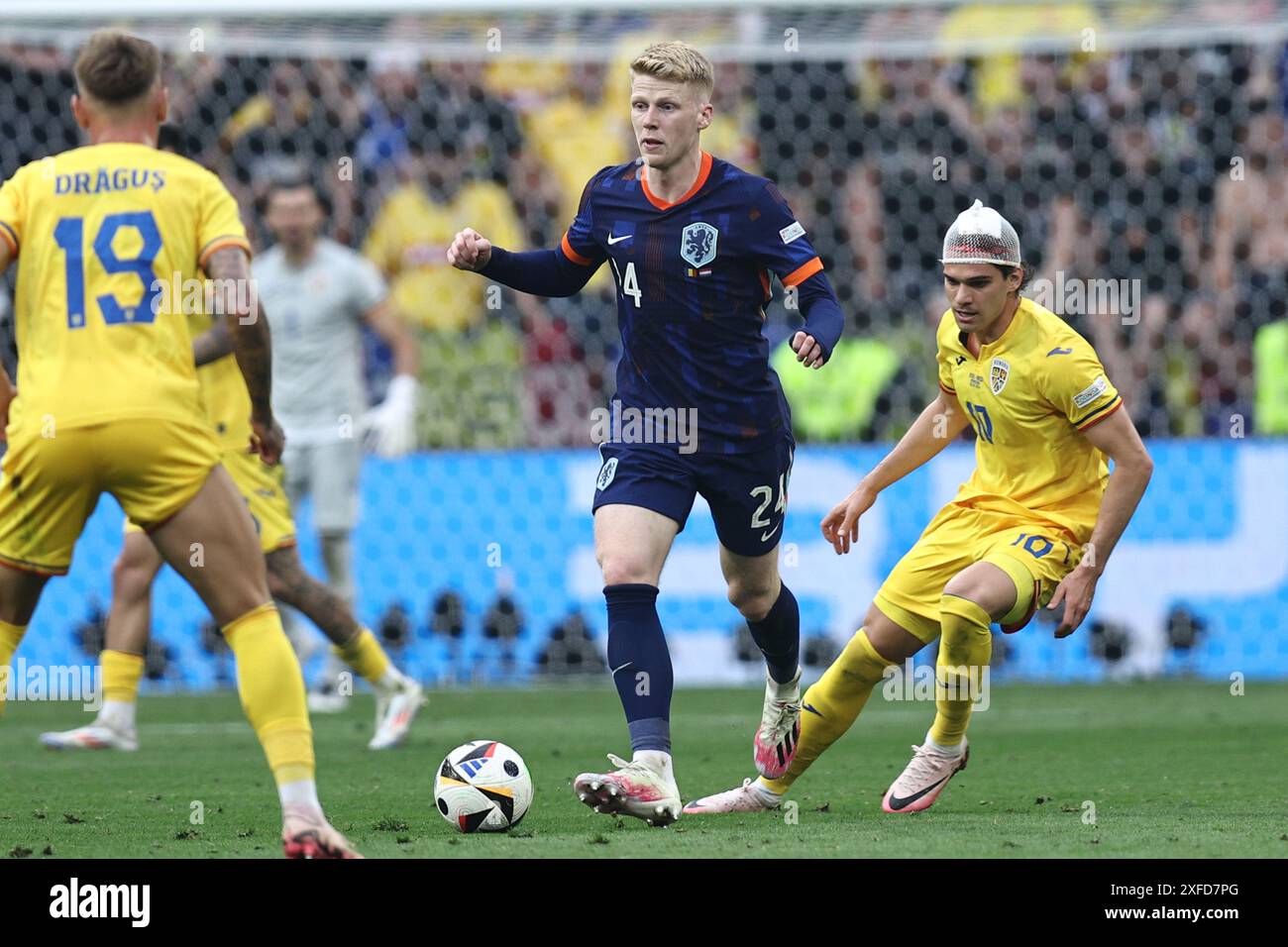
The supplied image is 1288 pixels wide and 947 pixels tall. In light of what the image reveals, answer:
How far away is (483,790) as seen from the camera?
217 inches

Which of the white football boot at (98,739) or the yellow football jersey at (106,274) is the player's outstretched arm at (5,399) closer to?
the yellow football jersey at (106,274)

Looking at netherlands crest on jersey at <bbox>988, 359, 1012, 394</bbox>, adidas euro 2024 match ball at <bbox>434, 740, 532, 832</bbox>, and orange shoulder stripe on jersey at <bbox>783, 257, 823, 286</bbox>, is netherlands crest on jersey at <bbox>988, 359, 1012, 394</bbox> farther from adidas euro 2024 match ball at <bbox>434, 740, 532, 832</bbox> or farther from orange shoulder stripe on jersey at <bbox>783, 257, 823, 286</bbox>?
adidas euro 2024 match ball at <bbox>434, 740, 532, 832</bbox>

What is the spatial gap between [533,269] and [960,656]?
5.87ft

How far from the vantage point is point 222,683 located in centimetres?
1199

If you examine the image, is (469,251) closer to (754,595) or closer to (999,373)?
(754,595)

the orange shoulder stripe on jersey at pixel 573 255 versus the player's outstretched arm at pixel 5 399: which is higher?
the orange shoulder stripe on jersey at pixel 573 255

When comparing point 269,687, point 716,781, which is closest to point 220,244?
point 269,687

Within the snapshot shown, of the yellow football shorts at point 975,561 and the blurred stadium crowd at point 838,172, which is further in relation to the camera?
the blurred stadium crowd at point 838,172

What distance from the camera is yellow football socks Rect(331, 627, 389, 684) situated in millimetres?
8500

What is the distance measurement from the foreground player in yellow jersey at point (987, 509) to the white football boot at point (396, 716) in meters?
2.59

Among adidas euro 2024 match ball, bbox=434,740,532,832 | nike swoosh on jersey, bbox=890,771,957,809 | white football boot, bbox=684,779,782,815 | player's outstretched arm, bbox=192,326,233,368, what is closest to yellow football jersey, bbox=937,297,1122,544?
nike swoosh on jersey, bbox=890,771,957,809

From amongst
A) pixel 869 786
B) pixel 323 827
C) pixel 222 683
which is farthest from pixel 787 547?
pixel 323 827

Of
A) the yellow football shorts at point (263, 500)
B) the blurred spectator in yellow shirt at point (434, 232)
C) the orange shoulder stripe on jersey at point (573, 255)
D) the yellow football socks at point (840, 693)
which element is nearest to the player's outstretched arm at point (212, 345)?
the yellow football shorts at point (263, 500)

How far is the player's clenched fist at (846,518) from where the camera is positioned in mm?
6281
